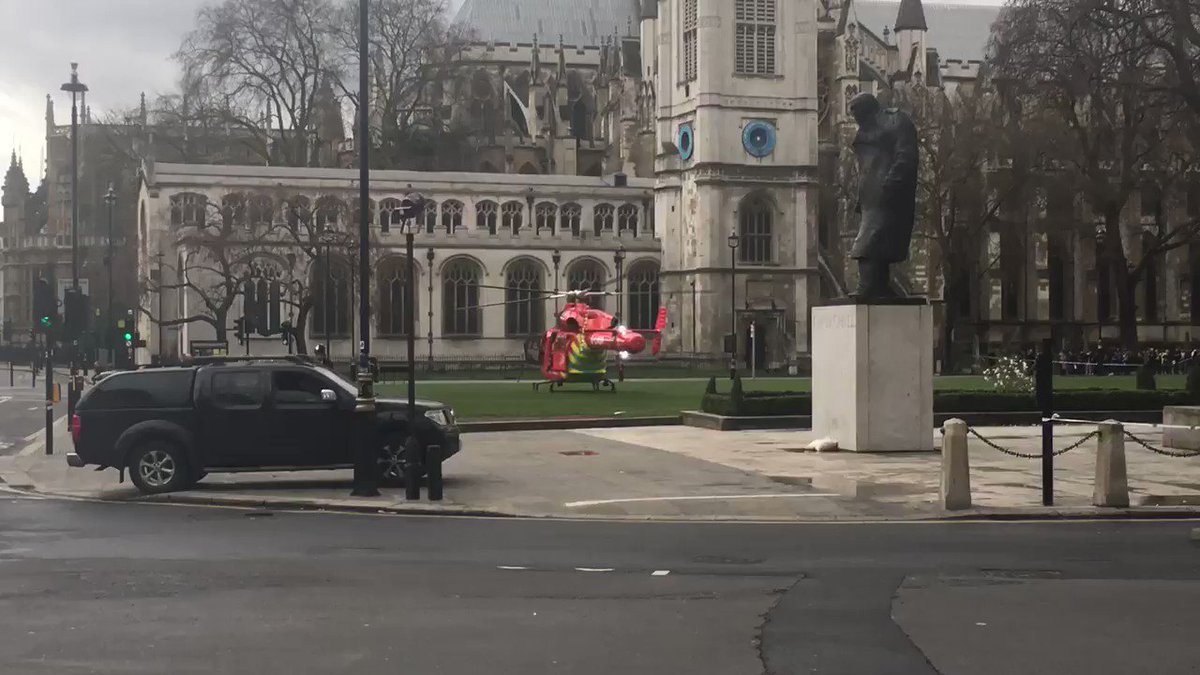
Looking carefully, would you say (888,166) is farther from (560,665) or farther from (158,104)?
(158,104)

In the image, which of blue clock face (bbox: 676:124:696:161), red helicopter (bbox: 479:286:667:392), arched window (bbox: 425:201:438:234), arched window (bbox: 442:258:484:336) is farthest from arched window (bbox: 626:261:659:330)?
red helicopter (bbox: 479:286:667:392)

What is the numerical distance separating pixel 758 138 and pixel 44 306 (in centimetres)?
4822

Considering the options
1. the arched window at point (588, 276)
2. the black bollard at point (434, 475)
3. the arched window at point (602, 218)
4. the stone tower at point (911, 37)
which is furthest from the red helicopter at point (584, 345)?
the stone tower at point (911, 37)

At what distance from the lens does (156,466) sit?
62.0 ft

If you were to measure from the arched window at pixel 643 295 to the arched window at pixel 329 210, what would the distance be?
15571 mm

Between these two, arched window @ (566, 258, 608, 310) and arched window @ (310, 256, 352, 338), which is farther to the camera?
arched window @ (566, 258, 608, 310)

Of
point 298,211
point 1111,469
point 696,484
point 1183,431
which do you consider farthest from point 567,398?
point 1111,469

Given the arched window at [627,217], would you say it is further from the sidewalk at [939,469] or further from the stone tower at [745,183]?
the sidewalk at [939,469]

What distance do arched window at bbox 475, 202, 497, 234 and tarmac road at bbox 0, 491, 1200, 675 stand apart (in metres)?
57.6

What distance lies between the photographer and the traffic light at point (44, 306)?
2900 cm

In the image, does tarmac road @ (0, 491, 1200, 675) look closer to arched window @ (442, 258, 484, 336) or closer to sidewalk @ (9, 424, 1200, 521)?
sidewalk @ (9, 424, 1200, 521)

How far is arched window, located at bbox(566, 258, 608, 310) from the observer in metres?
72.2

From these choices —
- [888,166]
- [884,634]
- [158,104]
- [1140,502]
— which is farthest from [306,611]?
[158,104]

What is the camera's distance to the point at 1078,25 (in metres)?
32.4
